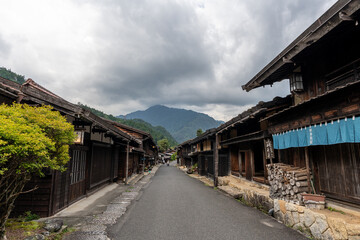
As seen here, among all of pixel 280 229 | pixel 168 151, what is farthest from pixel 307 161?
pixel 168 151

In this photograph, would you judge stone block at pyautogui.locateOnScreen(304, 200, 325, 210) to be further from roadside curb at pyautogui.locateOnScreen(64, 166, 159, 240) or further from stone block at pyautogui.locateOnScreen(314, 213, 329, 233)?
roadside curb at pyautogui.locateOnScreen(64, 166, 159, 240)

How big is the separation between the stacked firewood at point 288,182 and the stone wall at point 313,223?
1.00ft

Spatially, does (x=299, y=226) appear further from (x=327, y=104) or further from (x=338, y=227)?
(x=327, y=104)

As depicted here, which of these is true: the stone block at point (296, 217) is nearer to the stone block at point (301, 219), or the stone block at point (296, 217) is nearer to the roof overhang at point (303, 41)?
the stone block at point (301, 219)

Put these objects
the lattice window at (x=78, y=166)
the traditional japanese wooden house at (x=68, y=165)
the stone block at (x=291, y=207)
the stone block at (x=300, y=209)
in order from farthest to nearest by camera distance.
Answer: the lattice window at (x=78, y=166) → the traditional japanese wooden house at (x=68, y=165) → the stone block at (x=291, y=207) → the stone block at (x=300, y=209)

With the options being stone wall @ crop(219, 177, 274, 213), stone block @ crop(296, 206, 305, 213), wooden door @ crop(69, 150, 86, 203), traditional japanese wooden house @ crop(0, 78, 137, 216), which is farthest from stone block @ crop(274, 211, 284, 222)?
wooden door @ crop(69, 150, 86, 203)

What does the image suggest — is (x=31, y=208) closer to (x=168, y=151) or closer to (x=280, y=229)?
(x=280, y=229)

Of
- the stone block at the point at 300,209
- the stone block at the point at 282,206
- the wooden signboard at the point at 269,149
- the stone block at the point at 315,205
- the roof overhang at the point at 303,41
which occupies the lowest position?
the stone block at the point at 282,206

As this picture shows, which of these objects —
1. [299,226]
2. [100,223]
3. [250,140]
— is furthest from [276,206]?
[100,223]

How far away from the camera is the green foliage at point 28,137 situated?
386 cm

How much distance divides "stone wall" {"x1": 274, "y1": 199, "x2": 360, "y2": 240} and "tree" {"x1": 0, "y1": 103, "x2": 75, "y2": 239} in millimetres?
7354

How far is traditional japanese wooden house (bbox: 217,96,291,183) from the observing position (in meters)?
9.70

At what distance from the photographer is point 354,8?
4.90 metres

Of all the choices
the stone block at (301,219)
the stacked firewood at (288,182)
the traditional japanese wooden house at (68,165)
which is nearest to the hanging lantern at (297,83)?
the stacked firewood at (288,182)
